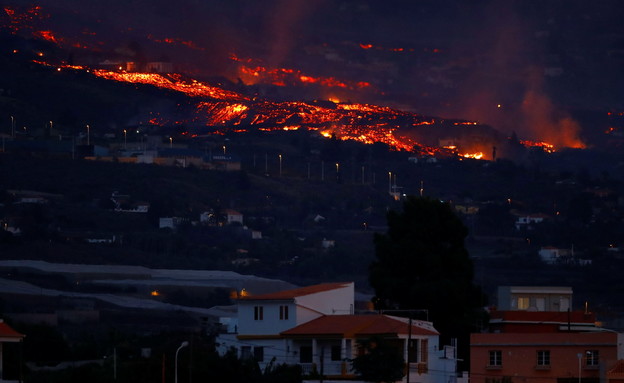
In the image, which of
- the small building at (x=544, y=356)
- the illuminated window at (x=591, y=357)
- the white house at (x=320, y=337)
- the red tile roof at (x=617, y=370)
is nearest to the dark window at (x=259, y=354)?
the white house at (x=320, y=337)

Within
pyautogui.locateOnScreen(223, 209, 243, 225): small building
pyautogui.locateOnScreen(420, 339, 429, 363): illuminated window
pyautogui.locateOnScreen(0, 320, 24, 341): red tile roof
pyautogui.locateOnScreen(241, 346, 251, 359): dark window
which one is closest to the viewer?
pyautogui.locateOnScreen(0, 320, 24, 341): red tile roof

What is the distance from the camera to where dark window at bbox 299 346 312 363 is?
49222 mm

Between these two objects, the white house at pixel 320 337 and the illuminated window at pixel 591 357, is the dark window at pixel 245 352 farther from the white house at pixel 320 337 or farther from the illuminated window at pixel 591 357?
the illuminated window at pixel 591 357

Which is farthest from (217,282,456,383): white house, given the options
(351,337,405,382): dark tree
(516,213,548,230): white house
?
(516,213,548,230): white house

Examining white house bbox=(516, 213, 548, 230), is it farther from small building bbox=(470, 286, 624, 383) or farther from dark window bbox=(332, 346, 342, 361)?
dark window bbox=(332, 346, 342, 361)

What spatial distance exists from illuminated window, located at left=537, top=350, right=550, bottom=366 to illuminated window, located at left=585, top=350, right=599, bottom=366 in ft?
3.33

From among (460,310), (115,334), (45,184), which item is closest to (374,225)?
(45,184)

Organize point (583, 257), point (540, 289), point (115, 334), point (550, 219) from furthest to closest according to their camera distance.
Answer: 1. point (550, 219)
2. point (583, 257)
3. point (115, 334)
4. point (540, 289)

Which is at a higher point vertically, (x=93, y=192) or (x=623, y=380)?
(x=93, y=192)

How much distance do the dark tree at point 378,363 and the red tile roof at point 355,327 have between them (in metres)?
0.99

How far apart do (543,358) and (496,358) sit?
1278mm

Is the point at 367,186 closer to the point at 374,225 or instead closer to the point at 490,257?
the point at 374,225

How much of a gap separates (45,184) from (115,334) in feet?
311

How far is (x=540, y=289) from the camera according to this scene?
65750 millimetres
